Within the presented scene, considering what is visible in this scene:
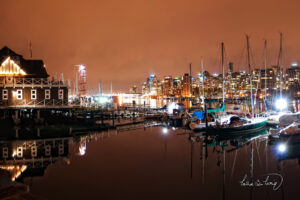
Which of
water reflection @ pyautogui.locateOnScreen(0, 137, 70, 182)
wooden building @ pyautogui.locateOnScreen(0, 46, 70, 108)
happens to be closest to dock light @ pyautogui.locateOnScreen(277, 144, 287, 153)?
water reflection @ pyautogui.locateOnScreen(0, 137, 70, 182)

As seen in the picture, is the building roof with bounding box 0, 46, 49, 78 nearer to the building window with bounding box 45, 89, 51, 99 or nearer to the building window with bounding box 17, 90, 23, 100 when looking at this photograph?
the building window with bounding box 17, 90, 23, 100

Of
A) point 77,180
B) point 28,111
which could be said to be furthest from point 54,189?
point 28,111

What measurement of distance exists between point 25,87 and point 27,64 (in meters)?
7.81

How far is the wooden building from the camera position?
40.3 meters

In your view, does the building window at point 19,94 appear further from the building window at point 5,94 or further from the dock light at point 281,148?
the dock light at point 281,148

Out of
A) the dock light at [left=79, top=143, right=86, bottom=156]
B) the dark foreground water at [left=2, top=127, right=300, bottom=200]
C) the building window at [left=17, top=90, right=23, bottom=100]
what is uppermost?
the building window at [left=17, top=90, right=23, bottom=100]

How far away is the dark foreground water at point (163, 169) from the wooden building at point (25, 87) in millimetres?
12876

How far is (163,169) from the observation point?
20500mm

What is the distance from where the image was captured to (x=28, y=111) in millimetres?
45562

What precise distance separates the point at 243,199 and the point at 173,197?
4.36 metres

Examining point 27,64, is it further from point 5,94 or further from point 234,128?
point 234,128

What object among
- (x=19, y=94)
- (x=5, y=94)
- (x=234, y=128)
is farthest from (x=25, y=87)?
(x=234, y=128)

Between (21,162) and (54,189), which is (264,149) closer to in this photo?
(54,189)

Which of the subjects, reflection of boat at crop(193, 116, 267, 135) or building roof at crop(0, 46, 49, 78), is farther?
building roof at crop(0, 46, 49, 78)
